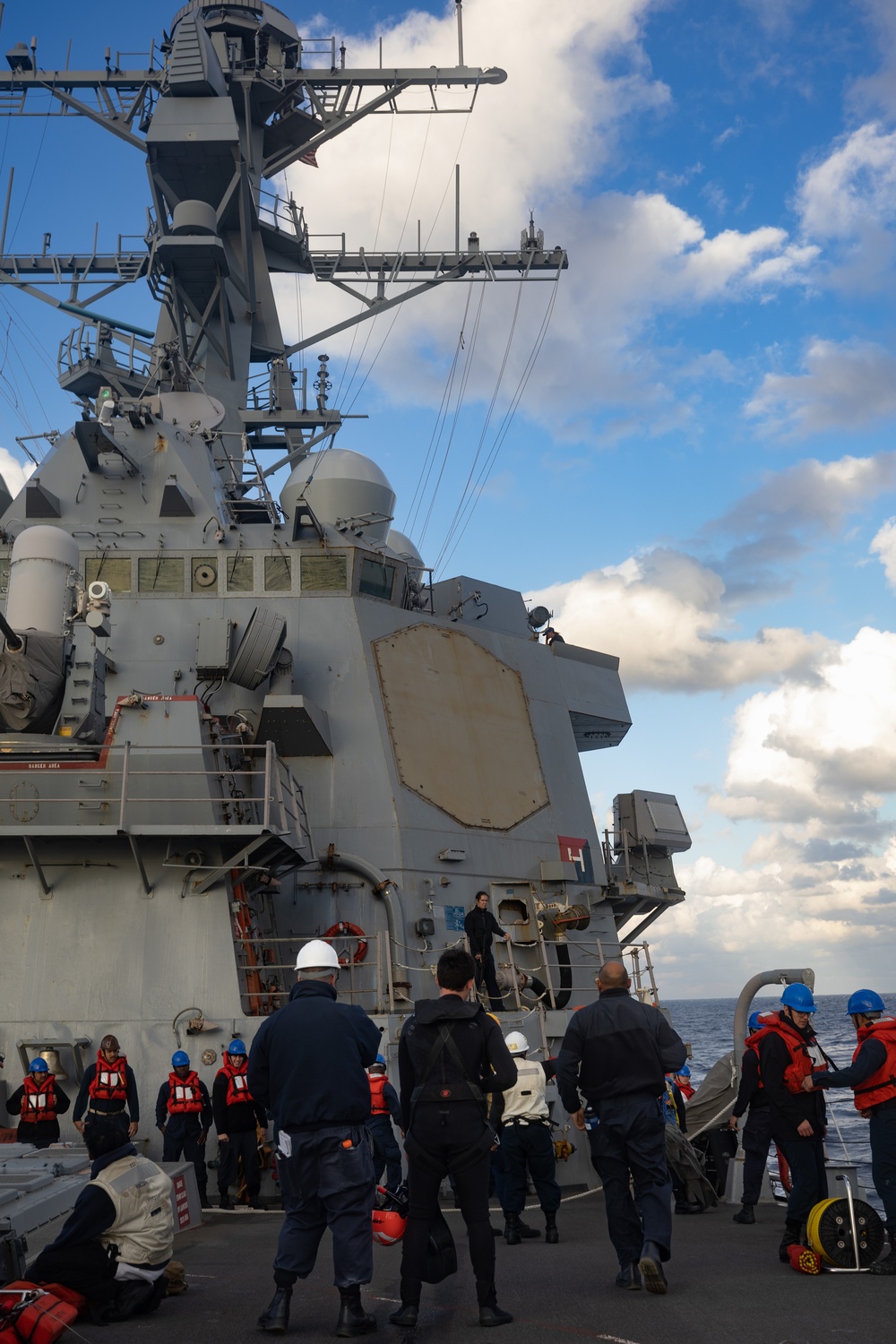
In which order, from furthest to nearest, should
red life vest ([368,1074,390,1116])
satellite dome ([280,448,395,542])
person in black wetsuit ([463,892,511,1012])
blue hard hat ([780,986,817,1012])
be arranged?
satellite dome ([280,448,395,542]), person in black wetsuit ([463,892,511,1012]), red life vest ([368,1074,390,1116]), blue hard hat ([780,986,817,1012])

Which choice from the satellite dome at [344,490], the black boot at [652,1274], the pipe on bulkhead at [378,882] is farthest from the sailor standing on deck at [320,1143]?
the satellite dome at [344,490]

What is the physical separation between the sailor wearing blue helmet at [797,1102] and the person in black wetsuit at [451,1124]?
2.08 meters

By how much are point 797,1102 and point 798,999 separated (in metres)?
0.53

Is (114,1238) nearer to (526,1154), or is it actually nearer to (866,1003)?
(526,1154)

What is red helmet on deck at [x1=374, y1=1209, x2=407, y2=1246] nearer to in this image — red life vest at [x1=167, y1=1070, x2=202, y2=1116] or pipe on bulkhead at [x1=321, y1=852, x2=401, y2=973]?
red life vest at [x1=167, y1=1070, x2=202, y2=1116]

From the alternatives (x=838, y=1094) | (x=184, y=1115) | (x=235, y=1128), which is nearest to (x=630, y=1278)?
(x=235, y=1128)

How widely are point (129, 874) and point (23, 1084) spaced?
199cm

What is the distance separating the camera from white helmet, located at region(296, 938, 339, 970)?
518 cm

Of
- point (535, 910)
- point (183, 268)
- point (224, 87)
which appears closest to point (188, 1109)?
point (535, 910)

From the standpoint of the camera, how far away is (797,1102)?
6324 millimetres

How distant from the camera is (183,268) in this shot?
20.0 metres

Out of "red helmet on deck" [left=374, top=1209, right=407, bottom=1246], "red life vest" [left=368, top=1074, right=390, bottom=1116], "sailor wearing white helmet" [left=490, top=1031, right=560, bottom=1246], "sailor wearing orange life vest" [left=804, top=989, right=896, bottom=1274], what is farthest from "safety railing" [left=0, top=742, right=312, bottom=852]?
"sailor wearing orange life vest" [left=804, top=989, right=896, bottom=1274]

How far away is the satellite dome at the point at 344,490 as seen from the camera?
17.4m

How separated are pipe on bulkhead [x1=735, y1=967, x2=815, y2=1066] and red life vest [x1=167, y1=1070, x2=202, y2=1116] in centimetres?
416
